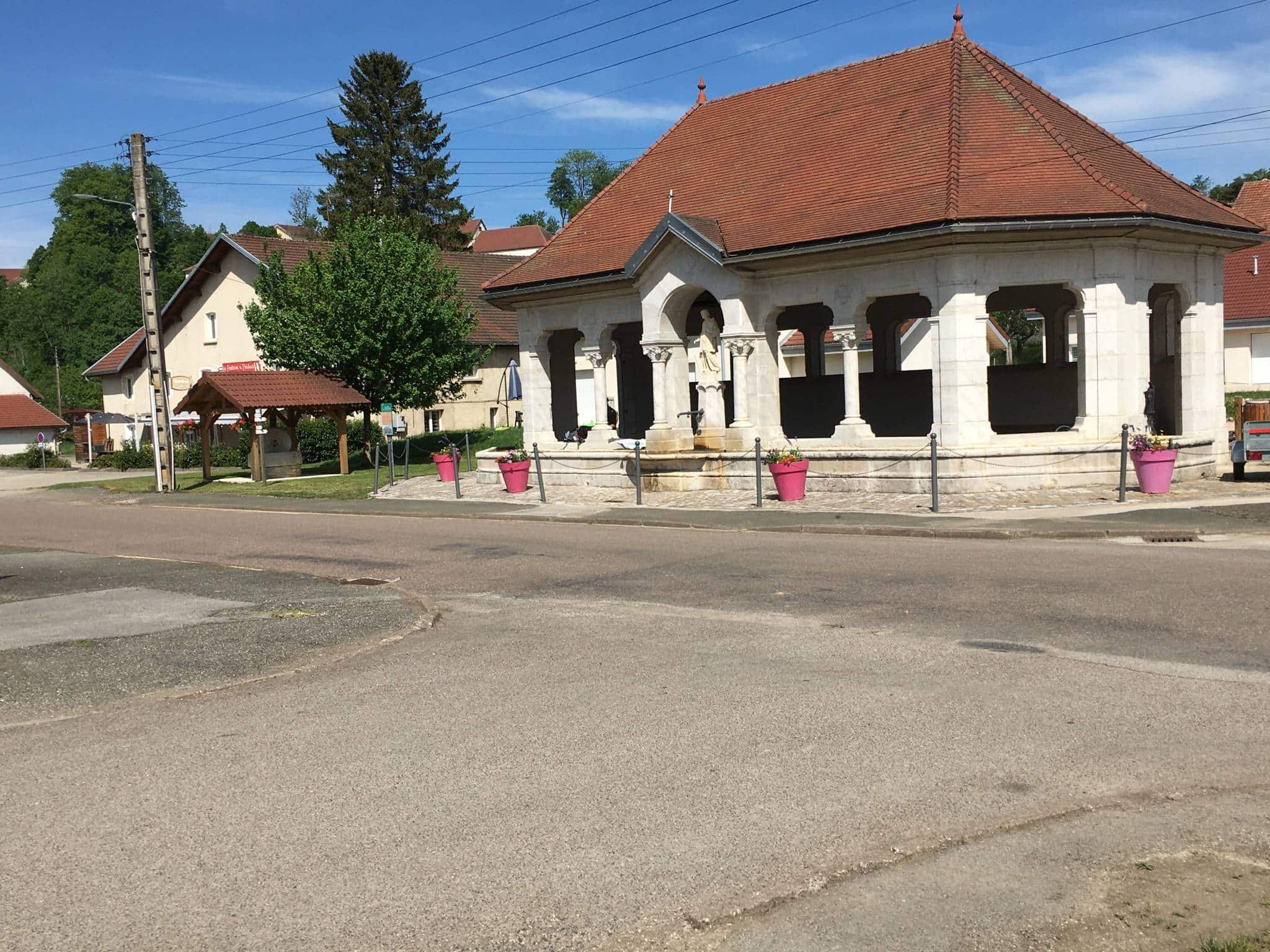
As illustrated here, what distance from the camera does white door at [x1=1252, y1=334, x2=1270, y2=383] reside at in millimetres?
44781

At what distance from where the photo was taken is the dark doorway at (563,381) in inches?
1270

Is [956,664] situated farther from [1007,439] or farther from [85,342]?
[85,342]

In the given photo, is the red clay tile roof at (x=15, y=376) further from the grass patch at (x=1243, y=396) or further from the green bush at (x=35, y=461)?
the grass patch at (x=1243, y=396)

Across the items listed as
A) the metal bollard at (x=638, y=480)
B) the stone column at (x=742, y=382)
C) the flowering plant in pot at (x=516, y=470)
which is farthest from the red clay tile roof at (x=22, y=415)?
the stone column at (x=742, y=382)

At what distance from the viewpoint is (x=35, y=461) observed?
60375 millimetres

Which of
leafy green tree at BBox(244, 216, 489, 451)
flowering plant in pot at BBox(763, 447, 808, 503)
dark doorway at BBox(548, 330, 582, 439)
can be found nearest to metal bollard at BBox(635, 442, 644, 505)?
flowering plant in pot at BBox(763, 447, 808, 503)

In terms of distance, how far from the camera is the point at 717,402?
2608 cm

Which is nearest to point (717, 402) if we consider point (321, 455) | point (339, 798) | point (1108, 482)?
point (1108, 482)

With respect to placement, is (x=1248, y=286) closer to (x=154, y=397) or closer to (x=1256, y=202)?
(x=1256, y=202)

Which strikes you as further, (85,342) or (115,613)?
(85,342)

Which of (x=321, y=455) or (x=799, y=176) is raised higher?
(x=799, y=176)

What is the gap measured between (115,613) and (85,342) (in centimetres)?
9846

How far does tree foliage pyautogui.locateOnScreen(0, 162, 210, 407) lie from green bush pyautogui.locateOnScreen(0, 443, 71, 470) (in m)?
33.3

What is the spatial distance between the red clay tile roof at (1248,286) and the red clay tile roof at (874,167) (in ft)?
73.8
